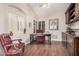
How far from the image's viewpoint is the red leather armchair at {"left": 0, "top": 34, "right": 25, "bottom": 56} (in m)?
3.46

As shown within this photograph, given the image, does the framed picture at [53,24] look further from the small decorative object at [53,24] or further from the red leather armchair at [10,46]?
the red leather armchair at [10,46]

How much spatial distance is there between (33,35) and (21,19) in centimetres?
51

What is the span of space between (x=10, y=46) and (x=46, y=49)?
0.90 metres

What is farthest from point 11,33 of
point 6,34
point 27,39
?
point 27,39

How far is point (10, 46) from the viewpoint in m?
3.49

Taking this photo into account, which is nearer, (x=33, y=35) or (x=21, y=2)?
(x=21, y=2)

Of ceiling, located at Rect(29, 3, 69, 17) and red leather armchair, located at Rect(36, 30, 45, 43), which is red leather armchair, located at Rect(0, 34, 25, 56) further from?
ceiling, located at Rect(29, 3, 69, 17)

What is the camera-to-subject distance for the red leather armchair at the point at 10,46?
11.3ft

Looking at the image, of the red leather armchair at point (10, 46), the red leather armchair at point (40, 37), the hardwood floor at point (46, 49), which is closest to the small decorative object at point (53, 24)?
the red leather armchair at point (40, 37)

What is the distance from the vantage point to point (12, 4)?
341 cm

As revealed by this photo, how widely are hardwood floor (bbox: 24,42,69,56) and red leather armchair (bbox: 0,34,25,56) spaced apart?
15 cm

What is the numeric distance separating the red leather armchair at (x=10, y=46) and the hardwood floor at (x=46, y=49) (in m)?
0.15

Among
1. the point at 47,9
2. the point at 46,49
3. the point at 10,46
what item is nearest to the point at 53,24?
the point at 47,9

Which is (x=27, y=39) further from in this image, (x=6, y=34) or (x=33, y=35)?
(x=6, y=34)
